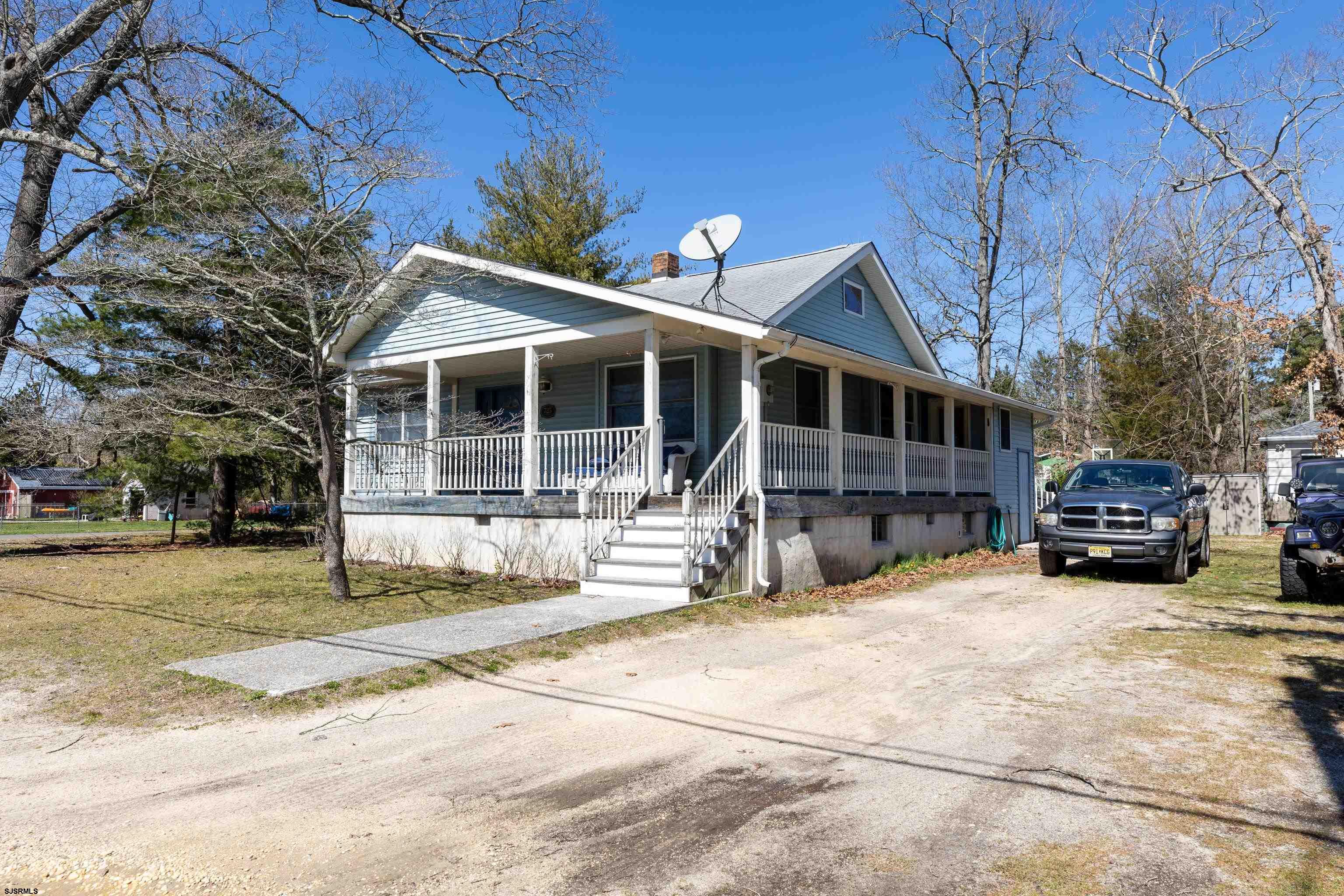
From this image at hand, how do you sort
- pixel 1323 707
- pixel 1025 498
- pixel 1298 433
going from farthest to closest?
pixel 1298 433 < pixel 1025 498 < pixel 1323 707

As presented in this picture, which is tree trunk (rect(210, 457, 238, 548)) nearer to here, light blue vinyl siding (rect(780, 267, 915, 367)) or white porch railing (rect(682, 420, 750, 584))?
white porch railing (rect(682, 420, 750, 584))

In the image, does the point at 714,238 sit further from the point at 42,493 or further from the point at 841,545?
the point at 42,493

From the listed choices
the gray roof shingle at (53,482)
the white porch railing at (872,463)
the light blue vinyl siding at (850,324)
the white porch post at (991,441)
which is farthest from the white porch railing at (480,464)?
the gray roof shingle at (53,482)

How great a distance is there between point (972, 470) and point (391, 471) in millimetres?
12781

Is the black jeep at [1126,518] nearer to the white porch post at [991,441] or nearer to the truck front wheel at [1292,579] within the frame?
the truck front wheel at [1292,579]

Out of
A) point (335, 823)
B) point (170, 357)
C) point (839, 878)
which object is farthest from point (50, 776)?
point (170, 357)

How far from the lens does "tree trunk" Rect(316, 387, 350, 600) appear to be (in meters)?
10.0

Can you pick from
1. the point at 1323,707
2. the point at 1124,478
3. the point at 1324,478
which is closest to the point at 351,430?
the point at 1124,478

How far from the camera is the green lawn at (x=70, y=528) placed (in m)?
30.0

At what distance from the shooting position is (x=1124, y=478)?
13.3 m

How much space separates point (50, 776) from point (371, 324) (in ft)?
42.0

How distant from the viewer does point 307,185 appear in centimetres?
1101

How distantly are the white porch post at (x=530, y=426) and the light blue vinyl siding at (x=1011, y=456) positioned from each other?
11.8 m

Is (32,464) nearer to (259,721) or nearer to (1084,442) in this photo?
(259,721)
